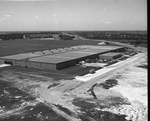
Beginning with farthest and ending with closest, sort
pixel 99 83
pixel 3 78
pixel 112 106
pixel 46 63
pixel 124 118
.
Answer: pixel 46 63 → pixel 3 78 → pixel 99 83 → pixel 112 106 → pixel 124 118

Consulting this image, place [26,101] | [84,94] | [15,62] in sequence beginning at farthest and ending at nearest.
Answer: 1. [15,62]
2. [84,94]
3. [26,101]

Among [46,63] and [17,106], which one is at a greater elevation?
[46,63]

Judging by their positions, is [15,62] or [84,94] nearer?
[84,94]

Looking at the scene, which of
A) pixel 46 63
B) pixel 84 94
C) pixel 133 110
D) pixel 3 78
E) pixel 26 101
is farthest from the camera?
pixel 46 63

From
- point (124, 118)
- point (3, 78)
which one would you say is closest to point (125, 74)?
point (124, 118)

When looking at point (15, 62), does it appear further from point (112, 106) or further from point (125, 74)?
point (112, 106)

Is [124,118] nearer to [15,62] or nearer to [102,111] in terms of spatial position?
[102,111]

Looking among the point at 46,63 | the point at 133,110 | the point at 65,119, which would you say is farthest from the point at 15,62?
the point at 133,110

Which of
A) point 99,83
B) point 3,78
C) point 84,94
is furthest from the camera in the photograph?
point 3,78

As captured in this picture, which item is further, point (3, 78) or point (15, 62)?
point (15, 62)
